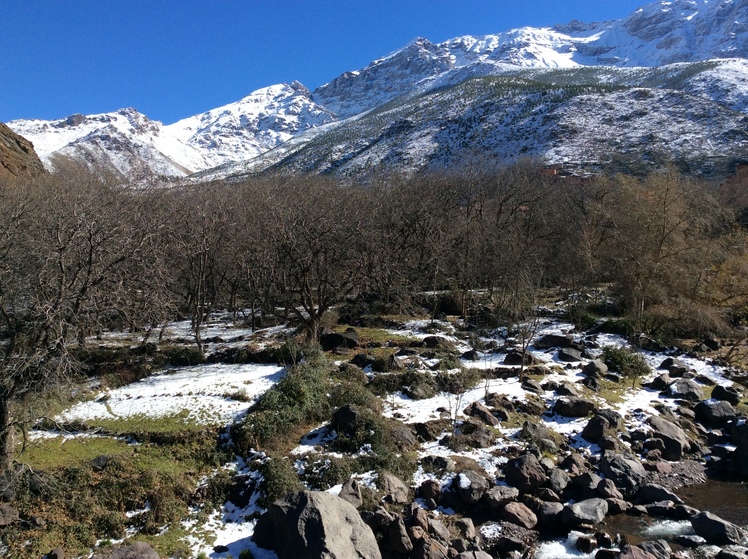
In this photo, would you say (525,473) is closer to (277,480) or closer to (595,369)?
(277,480)

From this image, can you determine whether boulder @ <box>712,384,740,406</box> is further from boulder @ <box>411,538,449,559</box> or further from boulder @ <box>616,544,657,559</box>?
boulder @ <box>411,538,449,559</box>

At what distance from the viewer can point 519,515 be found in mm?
13102

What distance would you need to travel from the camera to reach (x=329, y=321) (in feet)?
97.8

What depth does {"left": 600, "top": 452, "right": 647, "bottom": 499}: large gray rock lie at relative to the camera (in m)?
14.7

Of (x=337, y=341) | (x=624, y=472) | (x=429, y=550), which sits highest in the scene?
(x=337, y=341)

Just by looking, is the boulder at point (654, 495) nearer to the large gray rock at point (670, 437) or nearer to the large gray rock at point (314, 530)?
the large gray rock at point (670, 437)

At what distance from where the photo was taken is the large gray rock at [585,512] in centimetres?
1297

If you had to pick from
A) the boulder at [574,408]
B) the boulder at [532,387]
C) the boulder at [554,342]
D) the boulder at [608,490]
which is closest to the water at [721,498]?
the boulder at [608,490]

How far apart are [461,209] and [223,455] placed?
1344 inches

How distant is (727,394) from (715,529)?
35.1ft

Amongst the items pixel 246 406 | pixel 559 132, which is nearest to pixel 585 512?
pixel 246 406

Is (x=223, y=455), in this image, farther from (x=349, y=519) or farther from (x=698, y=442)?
(x=698, y=442)

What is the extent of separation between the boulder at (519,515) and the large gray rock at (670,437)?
22.5 ft

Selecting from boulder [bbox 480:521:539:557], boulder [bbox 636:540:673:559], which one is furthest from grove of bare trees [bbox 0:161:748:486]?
boulder [bbox 636:540:673:559]
